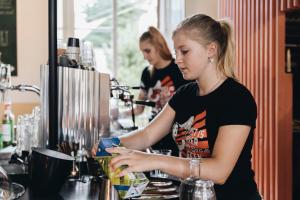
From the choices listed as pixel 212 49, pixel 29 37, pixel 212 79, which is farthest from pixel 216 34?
pixel 29 37

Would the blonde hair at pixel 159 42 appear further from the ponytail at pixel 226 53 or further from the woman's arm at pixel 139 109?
the ponytail at pixel 226 53

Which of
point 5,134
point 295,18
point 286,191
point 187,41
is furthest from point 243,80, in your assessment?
point 187,41

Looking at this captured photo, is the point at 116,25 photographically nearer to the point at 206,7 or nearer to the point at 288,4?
the point at 206,7

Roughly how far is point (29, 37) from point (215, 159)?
400cm

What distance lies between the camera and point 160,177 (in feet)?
5.30

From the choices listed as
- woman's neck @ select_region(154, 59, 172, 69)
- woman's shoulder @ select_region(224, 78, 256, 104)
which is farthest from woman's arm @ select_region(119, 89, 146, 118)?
woman's shoulder @ select_region(224, 78, 256, 104)

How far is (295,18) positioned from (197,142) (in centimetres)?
233

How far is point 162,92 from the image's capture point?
364cm

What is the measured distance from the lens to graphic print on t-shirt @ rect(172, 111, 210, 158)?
1.59m

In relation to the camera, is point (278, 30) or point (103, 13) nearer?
point (278, 30)

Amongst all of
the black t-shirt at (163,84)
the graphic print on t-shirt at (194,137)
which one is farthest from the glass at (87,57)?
the black t-shirt at (163,84)

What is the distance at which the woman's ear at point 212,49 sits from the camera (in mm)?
1636

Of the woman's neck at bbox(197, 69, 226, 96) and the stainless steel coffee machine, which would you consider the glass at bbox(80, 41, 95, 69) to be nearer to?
the stainless steel coffee machine

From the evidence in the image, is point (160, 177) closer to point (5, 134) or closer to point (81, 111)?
Result: point (81, 111)
